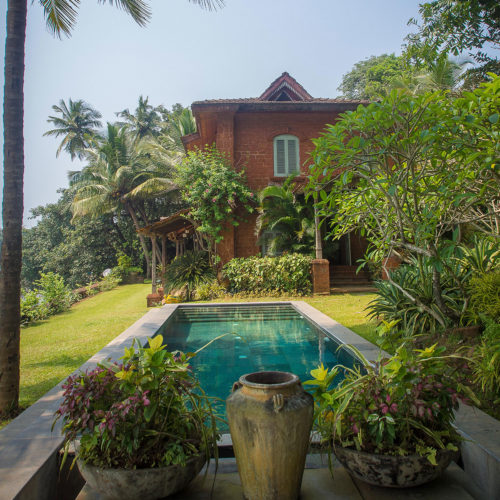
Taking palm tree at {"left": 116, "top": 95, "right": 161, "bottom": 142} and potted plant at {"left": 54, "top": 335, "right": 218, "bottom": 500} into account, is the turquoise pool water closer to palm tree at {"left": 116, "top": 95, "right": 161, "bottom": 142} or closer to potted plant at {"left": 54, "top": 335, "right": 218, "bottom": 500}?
potted plant at {"left": 54, "top": 335, "right": 218, "bottom": 500}

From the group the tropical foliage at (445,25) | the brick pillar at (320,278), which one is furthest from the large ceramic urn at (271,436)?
the brick pillar at (320,278)

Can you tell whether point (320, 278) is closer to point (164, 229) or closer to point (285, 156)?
point (285, 156)

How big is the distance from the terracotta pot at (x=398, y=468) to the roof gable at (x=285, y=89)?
14.8 m

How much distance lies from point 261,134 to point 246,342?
32.9 ft

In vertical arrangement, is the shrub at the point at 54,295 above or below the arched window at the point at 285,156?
below

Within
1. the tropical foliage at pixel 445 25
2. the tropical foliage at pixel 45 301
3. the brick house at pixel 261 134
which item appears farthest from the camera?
the brick house at pixel 261 134

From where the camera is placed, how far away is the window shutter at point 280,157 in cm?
1427

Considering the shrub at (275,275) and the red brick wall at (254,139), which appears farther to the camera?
the red brick wall at (254,139)

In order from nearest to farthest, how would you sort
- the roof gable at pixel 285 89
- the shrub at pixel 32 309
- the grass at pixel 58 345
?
1. the grass at pixel 58 345
2. the shrub at pixel 32 309
3. the roof gable at pixel 285 89

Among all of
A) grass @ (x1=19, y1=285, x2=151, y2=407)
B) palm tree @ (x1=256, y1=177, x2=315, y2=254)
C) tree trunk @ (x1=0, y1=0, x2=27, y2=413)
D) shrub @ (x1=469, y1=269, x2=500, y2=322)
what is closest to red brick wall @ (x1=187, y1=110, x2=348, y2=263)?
palm tree @ (x1=256, y1=177, x2=315, y2=254)

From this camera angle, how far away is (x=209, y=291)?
1195 centimetres

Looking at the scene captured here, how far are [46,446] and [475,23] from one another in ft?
28.9

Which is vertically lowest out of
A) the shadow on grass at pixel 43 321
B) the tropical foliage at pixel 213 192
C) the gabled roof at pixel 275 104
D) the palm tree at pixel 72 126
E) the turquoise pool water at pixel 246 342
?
the shadow on grass at pixel 43 321

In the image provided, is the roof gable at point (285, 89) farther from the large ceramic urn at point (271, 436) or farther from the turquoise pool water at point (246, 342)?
the large ceramic urn at point (271, 436)
